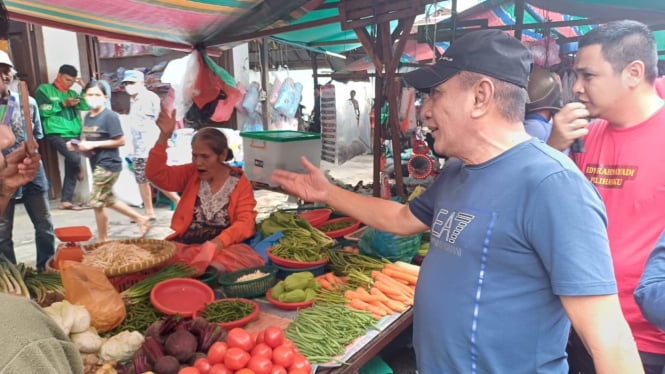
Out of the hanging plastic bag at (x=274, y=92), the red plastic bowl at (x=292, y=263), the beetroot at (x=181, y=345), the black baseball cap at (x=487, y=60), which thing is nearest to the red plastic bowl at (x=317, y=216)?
the red plastic bowl at (x=292, y=263)

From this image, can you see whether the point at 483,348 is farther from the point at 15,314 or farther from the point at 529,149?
the point at 15,314

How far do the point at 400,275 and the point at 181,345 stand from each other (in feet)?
4.87

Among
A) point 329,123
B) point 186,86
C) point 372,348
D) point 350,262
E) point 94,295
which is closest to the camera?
point 94,295

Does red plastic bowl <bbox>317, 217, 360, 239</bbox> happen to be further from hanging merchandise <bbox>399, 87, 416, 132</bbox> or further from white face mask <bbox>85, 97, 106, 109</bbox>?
white face mask <bbox>85, 97, 106, 109</bbox>

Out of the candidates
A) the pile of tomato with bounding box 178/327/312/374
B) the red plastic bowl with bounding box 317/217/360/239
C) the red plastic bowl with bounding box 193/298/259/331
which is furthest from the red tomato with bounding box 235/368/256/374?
the red plastic bowl with bounding box 317/217/360/239

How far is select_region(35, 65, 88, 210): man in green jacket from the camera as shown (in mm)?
7488

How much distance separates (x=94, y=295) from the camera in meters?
2.16

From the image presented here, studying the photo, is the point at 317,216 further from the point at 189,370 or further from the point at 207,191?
the point at 189,370

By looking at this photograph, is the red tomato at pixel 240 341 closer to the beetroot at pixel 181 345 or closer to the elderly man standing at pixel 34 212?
the beetroot at pixel 181 345

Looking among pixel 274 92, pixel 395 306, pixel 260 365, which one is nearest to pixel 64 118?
pixel 274 92

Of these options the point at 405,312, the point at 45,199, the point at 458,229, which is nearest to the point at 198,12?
the point at 45,199

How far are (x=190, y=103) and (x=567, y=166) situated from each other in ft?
15.7

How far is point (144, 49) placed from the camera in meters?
11.7

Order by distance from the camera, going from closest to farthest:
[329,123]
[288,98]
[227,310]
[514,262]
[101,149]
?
1. [514,262]
2. [227,310]
3. [329,123]
4. [101,149]
5. [288,98]
